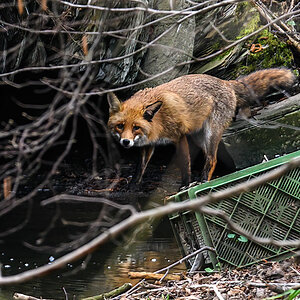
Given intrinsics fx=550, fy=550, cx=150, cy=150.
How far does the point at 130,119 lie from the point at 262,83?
7.60 feet

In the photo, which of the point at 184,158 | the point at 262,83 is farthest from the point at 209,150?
the point at 262,83

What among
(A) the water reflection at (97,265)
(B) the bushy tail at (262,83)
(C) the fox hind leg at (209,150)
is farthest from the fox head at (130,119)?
(A) the water reflection at (97,265)

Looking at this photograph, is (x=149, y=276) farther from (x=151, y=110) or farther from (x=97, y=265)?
(x=151, y=110)

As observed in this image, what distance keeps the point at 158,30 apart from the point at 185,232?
17.8 feet

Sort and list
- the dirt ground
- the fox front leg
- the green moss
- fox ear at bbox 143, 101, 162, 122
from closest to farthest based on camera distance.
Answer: the dirt ground
fox ear at bbox 143, 101, 162, 122
the fox front leg
the green moss

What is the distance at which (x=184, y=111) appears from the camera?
859cm

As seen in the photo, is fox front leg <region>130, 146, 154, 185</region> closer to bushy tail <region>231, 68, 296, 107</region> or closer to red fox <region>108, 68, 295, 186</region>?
red fox <region>108, 68, 295, 186</region>

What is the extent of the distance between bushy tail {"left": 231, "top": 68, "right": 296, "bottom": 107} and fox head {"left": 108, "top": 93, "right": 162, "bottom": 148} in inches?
63.8

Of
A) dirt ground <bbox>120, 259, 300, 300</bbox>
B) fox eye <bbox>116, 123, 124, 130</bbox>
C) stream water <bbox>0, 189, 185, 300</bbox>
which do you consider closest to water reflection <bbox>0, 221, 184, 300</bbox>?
stream water <bbox>0, 189, 185, 300</bbox>

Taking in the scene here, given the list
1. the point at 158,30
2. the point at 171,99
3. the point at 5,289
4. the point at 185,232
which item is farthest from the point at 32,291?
the point at 158,30

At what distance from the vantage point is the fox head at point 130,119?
27.6 ft

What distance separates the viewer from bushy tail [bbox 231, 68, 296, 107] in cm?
902

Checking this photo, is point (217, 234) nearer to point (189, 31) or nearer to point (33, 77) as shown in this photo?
point (33, 77)

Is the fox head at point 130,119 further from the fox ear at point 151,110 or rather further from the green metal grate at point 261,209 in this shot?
the green metal grate at point 261,209
